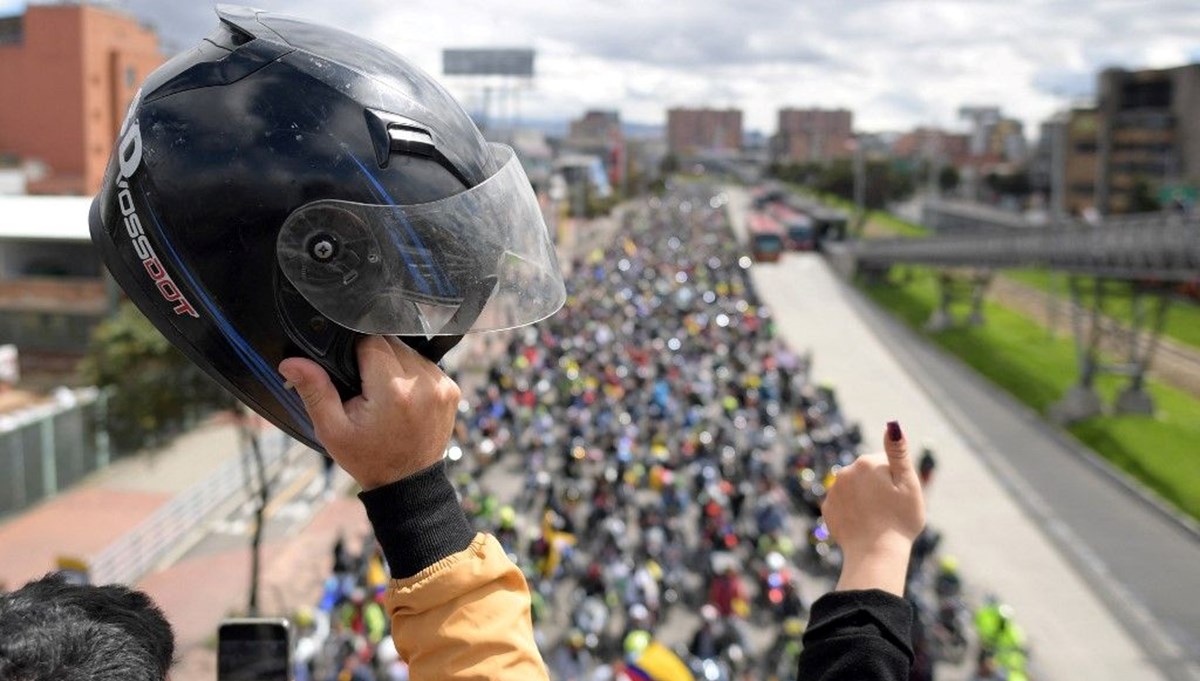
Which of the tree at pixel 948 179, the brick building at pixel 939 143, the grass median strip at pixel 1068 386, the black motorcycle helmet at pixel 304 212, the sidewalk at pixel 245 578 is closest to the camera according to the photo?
the black motorcycle helmet at pixel 304 212

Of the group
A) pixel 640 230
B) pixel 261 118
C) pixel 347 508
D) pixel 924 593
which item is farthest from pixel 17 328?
pixel 640 230

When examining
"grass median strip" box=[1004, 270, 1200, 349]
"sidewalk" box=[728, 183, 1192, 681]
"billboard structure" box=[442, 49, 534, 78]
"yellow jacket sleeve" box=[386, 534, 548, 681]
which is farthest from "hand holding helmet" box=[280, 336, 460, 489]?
"billboard structure" box=[442, 49, 534, 78]

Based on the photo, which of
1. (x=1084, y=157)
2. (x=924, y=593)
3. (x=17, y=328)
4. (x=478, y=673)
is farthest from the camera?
(x=1084, y=157)

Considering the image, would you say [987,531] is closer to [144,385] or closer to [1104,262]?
[1104,262]

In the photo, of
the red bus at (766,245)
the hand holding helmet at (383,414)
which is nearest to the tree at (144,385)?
the hand holding helmet at (383,414)

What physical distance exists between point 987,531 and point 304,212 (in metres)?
17.6

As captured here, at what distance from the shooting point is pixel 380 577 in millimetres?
12297

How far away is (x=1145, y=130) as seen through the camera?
65375 mm

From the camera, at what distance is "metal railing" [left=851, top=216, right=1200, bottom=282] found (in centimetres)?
2236

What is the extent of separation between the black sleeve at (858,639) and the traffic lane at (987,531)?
12.2 meters

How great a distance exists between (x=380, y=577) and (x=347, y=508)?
269 inches

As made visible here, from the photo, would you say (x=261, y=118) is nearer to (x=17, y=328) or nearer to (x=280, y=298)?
(x=280, y=298)

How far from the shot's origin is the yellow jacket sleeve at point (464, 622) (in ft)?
4.50

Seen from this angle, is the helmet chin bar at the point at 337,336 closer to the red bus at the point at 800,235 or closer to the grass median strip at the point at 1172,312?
the grass median strip at the point at 1172,312
